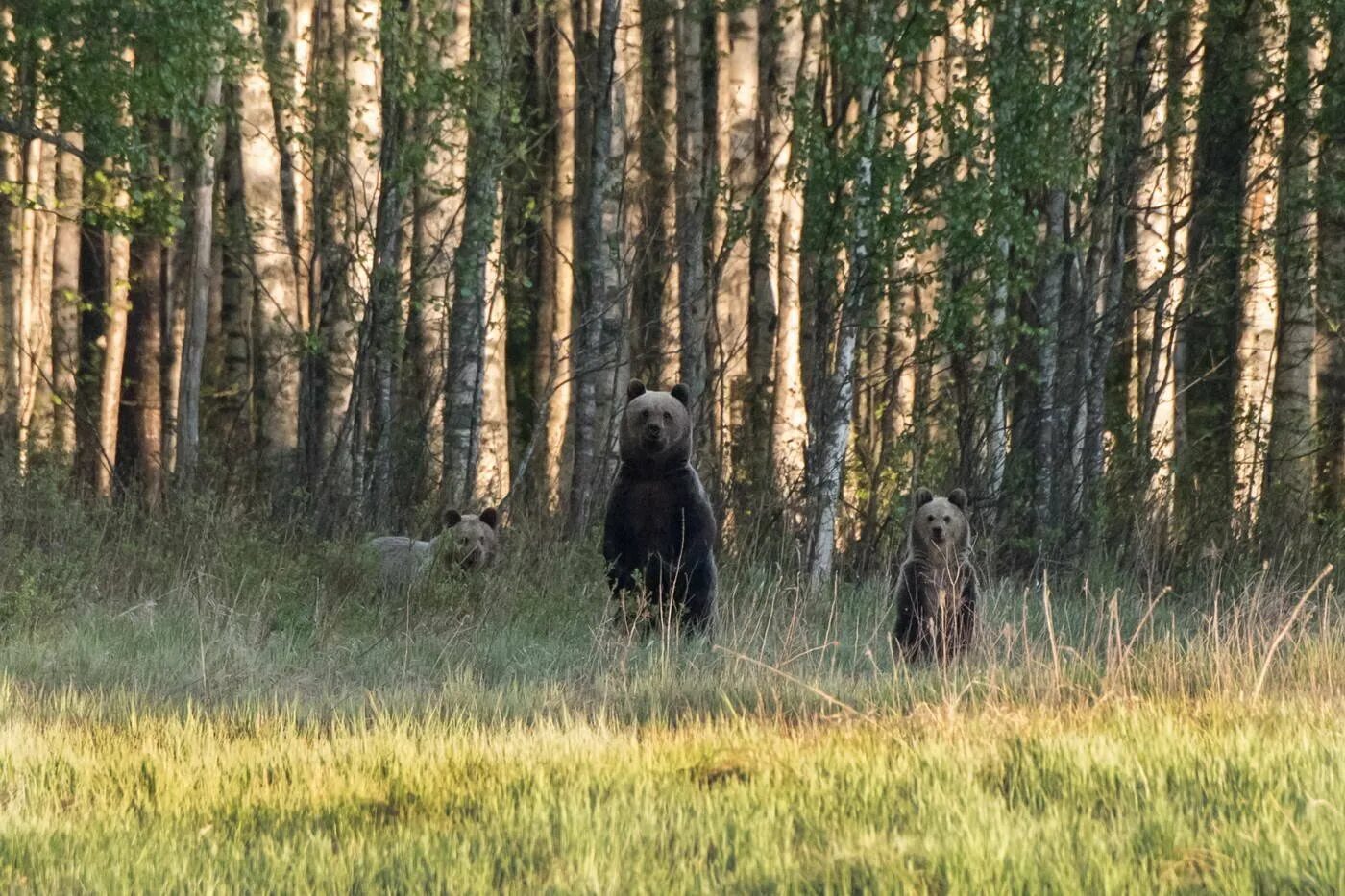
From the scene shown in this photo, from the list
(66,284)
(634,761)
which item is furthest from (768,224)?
(634,761)

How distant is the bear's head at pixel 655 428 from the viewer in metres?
9.78

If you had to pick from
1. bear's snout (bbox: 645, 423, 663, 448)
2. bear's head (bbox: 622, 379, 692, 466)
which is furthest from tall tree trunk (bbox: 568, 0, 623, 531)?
bear's snout (bbox: 645, 423, 663, 448)

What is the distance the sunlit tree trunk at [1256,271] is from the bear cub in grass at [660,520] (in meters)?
6.34

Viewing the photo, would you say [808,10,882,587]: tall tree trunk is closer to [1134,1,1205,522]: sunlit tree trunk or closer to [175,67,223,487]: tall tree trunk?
[1134,1,1205,522]: sunlit tree trunk

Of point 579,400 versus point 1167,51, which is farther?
point 1167,51

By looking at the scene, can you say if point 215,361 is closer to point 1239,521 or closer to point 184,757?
point 1239,521

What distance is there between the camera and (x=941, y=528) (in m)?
8.92

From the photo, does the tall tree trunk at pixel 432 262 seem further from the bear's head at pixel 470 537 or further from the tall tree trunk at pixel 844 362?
the tall tree trunk at pixel 844 362

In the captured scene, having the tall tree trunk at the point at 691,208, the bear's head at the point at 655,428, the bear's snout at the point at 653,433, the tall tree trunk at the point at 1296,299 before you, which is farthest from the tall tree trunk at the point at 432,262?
the tall tree trunk at the point at 1296,299

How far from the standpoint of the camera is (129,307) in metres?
18.8

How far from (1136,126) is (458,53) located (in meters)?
6.81

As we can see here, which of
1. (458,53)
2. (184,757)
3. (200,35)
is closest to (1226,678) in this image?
(184,757)

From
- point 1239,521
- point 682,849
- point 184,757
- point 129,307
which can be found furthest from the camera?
point 129,307

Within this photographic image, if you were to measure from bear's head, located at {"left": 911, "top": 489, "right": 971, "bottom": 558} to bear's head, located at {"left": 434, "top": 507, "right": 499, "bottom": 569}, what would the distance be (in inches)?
146
